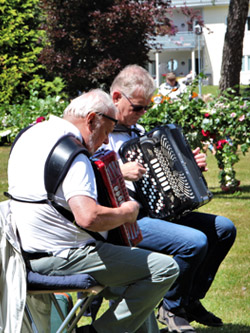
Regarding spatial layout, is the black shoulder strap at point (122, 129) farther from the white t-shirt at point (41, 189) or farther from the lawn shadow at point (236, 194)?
the lawn shadow at point (236, 194)

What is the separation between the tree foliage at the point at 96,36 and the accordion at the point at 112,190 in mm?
14021

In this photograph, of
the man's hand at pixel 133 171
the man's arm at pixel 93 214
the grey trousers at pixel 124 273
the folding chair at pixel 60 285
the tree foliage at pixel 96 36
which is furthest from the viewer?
the tree foliage at pixel 96 36

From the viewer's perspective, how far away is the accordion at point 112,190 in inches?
120

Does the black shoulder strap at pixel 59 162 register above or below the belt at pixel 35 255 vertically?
above

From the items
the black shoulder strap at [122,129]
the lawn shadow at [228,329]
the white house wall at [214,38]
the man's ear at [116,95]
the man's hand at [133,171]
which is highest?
the man's ear at [116,95]

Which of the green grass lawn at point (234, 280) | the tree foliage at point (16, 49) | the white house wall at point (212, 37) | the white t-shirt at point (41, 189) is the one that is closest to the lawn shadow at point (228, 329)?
the green grass lawn at point (234, 280)

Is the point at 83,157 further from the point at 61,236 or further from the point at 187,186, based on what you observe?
the point at 187,186

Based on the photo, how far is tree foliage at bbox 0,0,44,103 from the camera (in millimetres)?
17000

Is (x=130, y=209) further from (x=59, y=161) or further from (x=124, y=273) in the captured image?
(x=59, y=161)

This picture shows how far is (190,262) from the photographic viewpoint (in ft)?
12.0

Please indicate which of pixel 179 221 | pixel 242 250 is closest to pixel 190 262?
pixel 179 221

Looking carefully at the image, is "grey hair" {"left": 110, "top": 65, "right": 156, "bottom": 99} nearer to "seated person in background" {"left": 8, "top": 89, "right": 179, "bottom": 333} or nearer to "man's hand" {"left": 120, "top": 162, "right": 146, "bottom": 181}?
"man's hand" {"left": 120, "top": 162, "right": 146, "bottom": 181}

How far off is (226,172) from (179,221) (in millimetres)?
4281

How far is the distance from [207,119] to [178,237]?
411 centimetres
